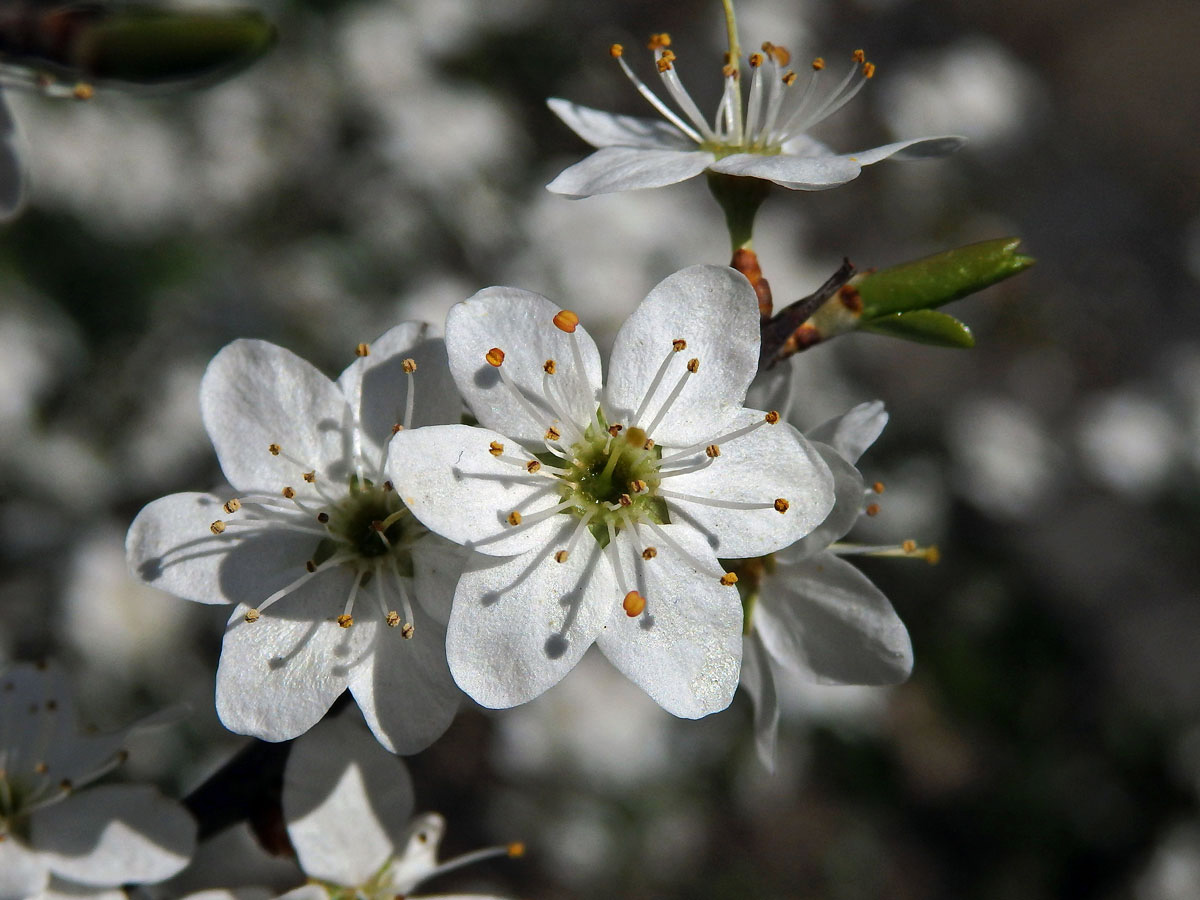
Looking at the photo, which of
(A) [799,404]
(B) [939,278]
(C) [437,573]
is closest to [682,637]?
(C) [437,573]

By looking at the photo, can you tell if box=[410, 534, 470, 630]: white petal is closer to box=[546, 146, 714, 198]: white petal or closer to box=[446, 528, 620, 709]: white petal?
box=[446, 528, 620, 709]: white petal

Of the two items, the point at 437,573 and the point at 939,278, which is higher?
the point at 939,278

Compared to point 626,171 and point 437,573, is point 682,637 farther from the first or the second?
point 626,171

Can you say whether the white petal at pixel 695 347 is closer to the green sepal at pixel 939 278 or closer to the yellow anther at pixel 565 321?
the yellow anther at pixel 565 321

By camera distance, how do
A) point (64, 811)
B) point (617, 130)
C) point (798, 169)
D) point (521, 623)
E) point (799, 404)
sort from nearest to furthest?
point (521, 623) → point (798, 169) → point (64, 811) → point (617, 130) → point (799, 404)

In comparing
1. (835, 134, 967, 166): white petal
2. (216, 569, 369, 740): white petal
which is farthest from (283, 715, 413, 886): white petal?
(835, 134, 967, 166): white petal

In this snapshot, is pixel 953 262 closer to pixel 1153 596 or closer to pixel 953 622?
pixel 953 622
